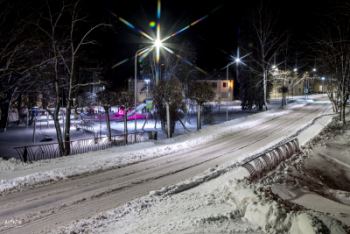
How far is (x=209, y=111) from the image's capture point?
3016 cm

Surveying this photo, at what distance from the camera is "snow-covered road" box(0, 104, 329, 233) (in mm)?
6500

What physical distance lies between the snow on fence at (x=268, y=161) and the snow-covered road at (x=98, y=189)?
1536 millimetres

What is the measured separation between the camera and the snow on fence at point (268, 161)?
9.10m

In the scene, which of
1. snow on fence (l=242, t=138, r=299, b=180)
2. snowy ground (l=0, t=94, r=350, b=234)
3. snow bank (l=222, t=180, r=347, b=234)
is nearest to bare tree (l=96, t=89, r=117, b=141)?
snowy ground (l=0, t=94, r=350, b=234)

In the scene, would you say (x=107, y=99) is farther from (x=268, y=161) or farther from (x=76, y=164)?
(x=268, y=161)

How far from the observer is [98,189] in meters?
8.53

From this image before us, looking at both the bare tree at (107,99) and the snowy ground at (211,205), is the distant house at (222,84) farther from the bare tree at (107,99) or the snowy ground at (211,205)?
the snowy ground at (211,205)

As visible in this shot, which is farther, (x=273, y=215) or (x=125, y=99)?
(x=125, y=99)

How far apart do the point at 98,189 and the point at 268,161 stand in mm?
6743

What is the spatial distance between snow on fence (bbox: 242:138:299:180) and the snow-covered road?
5.04 feet

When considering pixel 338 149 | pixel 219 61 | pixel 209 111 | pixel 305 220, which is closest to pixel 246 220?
pixel 305 220

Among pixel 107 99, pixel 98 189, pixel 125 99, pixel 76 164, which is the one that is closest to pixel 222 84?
pixel 125 99

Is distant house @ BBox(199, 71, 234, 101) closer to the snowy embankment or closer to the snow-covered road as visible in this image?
the snowy embankment

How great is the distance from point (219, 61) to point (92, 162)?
7576cm
